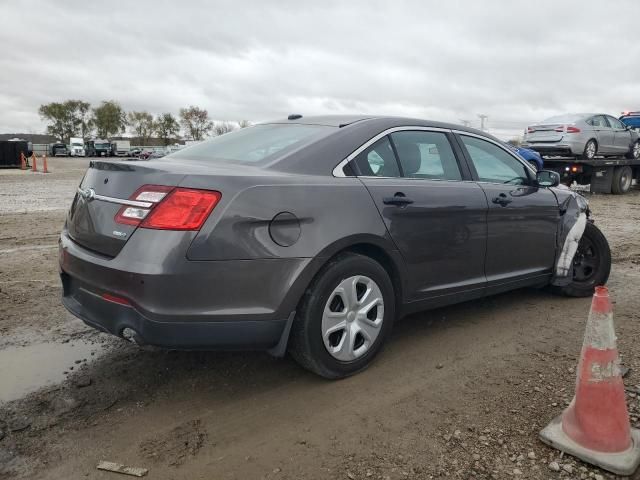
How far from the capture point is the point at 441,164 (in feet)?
12.6

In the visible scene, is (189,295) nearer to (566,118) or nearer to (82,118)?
(566,118)

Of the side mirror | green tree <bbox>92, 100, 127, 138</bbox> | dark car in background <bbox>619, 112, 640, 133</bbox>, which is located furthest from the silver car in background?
green tree <bbox>92, 100, 127, 138</bbox>

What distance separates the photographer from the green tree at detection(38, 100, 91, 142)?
9250 centimetres

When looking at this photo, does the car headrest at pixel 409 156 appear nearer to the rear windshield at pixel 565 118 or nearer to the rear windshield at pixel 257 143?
the rear windshield at pixel 257 143

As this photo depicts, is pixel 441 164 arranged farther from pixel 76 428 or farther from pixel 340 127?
pixel 76 428

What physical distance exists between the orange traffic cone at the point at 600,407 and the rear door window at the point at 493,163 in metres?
1.82

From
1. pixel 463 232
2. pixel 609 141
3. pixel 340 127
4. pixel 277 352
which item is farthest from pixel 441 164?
pixel 609 141

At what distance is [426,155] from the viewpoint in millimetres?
3777

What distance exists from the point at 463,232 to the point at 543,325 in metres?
1.14

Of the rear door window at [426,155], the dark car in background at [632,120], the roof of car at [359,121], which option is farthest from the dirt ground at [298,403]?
the dark car in background at [632,120]

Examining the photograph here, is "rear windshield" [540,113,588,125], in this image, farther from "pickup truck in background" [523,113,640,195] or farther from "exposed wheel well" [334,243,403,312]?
"exposed wheel well" [334,243,403,312]

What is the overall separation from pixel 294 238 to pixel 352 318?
0.66m

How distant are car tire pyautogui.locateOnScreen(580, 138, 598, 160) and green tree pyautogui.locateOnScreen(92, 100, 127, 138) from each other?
91.3 m

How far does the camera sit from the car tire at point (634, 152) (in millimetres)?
17266
